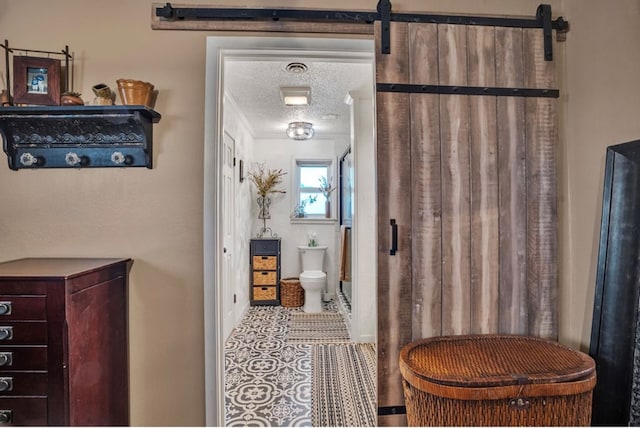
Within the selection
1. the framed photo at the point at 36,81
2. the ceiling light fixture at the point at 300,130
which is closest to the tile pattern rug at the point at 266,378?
the framed photo at the point at 36,81

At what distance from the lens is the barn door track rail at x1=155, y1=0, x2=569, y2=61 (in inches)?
59.2

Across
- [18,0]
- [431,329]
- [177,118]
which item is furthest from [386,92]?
[18,0]

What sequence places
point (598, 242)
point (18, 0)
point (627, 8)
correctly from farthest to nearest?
point (18, 0) < point (598, 242) < point (627, 8)

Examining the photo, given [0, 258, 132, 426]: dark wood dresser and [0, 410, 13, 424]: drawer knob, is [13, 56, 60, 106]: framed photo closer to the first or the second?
[0, 258, 132, 426]: dark wood dresser

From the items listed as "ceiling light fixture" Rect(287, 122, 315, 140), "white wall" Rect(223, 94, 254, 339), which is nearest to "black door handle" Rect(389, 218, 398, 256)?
"white wall" Rect(223, 94, 254, 339)

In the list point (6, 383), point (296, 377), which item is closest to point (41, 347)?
point (6, 383)

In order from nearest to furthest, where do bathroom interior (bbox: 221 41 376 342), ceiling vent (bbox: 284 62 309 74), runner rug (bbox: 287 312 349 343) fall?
ceiling vent (bbox: 284 62 309 74) → bathroom interior (bbox: 221 41 376 342) → runner rug (bbox: 287 312 349 343)

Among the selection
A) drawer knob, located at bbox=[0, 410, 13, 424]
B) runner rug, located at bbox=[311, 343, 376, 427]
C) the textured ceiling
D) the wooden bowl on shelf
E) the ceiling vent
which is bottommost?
runner rug, located at bbox=[311, 343, 376, 427]

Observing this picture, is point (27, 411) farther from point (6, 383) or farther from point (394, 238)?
point (394, 238)

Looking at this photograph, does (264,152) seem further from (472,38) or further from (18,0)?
(472,38)

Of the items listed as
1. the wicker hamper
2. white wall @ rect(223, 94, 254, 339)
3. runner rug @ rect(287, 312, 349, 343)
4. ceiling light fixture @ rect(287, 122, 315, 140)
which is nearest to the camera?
the wicker hamper

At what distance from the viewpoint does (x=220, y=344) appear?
157 cm

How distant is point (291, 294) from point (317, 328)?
0.88m

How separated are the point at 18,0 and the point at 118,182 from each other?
1.02m
